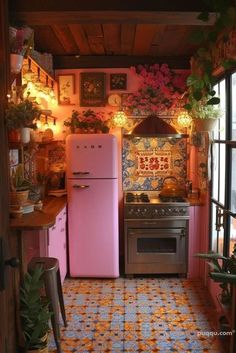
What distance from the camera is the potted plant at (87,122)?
4.31 metres

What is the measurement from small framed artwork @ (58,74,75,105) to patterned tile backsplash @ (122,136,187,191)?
0.91 metres

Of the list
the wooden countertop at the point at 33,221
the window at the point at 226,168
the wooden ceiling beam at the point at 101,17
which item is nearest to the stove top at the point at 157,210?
the window at the point at 226,168

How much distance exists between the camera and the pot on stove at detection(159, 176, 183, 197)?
4.37m

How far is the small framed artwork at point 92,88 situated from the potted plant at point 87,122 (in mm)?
141

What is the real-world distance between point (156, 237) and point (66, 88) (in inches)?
86.7

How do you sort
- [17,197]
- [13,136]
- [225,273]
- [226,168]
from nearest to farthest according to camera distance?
1. [225,273]
2. [13,136]
3. [17,197]
4. [226,168]

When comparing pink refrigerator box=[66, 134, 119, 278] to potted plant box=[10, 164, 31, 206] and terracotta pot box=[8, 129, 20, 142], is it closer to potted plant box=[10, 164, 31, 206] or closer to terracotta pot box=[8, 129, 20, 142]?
potted plant box=[10, 164, 31, 206]

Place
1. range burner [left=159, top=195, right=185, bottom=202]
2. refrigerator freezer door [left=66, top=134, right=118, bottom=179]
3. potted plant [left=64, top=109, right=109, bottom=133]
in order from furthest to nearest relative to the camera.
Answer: potted plant [left=64, top=109, right=109, bottom=133] < range burner [left=159, top=195, right=185, bottom=202] < refrigerator freezer door [left=66, top=134, right=118, bottom=179]

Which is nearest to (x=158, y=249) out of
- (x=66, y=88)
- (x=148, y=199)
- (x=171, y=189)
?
(x=148, y=199)

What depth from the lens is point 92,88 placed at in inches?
178

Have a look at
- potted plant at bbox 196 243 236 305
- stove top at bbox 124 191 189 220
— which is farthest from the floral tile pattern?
stove top at bbox 124 191 189 220

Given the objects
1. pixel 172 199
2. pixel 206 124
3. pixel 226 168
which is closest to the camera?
pixel 226 168

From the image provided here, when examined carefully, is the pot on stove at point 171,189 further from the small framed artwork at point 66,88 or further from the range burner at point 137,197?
the small framed artwork at point 66,88

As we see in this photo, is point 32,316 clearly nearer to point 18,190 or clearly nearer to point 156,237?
point 18,190
